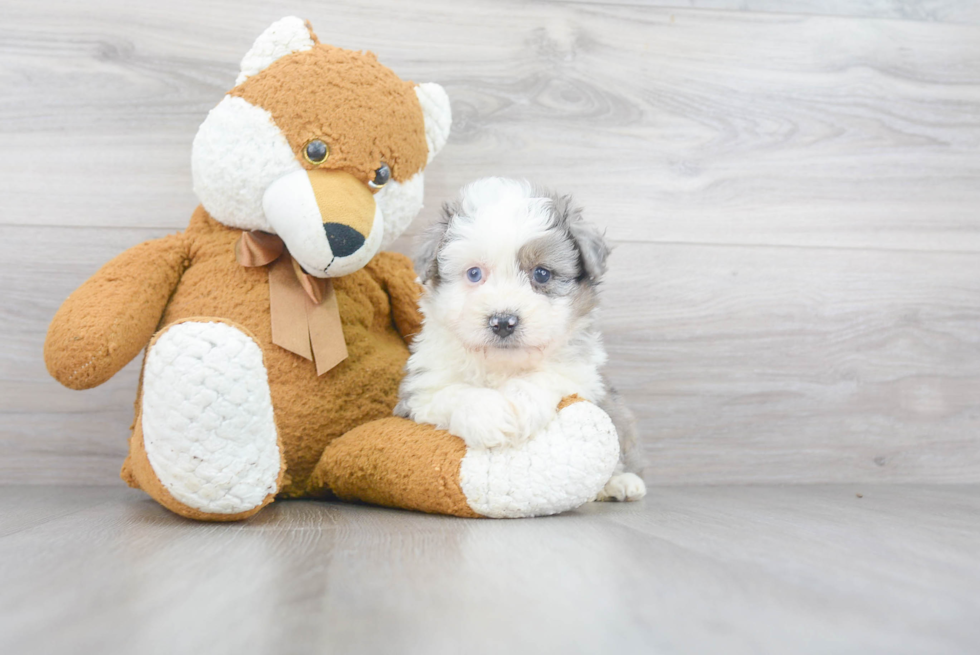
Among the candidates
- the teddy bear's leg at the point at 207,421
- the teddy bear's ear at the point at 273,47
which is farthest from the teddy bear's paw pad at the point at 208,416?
the teddy bear's ear at the point at 273,47

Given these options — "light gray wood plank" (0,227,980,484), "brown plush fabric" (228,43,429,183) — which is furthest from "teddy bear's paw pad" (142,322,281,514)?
"light gray wood plank" (0,227,980,484)

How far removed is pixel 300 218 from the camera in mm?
1183

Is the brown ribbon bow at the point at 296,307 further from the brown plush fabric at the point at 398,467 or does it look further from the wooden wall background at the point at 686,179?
the wooden wall background at the point at 686,179

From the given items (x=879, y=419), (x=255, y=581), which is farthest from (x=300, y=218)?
(x=879, y=419)

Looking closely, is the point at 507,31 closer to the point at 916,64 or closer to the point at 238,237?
the point at 238,237

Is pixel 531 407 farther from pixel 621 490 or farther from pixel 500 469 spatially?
→ pixel 621 490

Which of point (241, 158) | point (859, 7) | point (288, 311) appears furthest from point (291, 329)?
point (859, 7)

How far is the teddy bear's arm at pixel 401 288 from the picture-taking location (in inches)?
57.8

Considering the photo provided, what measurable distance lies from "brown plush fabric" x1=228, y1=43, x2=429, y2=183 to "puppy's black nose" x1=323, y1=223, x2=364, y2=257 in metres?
0.11

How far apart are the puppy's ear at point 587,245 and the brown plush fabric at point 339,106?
0.30 meters

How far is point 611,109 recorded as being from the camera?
1.72m

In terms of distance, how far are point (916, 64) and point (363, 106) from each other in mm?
1369

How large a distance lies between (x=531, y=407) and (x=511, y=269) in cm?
22

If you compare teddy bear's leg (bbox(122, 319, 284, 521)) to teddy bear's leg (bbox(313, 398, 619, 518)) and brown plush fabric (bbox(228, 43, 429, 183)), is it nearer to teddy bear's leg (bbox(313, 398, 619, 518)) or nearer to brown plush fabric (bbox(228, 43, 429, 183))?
teddy bear's leg (bbox(313, 398, 619, 518))
